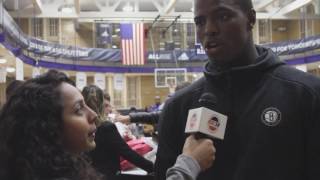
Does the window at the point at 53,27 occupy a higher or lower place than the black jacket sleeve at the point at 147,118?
higher

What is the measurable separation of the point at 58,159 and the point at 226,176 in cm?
57

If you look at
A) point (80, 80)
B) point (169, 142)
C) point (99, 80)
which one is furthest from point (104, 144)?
point (99, 80)

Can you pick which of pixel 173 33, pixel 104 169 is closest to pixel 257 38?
pixel 173 33

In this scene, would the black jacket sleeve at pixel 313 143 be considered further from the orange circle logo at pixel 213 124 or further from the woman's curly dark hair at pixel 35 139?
the woman's curly dark hair at pixel 35 139

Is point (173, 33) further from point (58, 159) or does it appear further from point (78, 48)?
point (58, 159)

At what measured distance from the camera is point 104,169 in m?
4.09

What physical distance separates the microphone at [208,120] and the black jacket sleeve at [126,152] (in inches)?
Answer: 102

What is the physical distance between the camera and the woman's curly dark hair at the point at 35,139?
143 cm

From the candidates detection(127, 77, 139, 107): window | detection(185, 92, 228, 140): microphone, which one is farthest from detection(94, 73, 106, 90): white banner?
detection(185, 92, 228, 140): microphone

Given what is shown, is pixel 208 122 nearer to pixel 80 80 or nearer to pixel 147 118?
pixel 147 118

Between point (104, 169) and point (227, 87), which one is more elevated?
point (227, 87)

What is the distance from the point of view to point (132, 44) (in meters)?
20.0

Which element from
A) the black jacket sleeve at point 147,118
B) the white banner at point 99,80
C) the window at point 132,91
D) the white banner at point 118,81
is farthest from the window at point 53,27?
the black jacket sleeve at point 147,118

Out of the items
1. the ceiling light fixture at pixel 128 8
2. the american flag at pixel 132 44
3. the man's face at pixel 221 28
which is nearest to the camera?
the man's face at pixel 221 28
